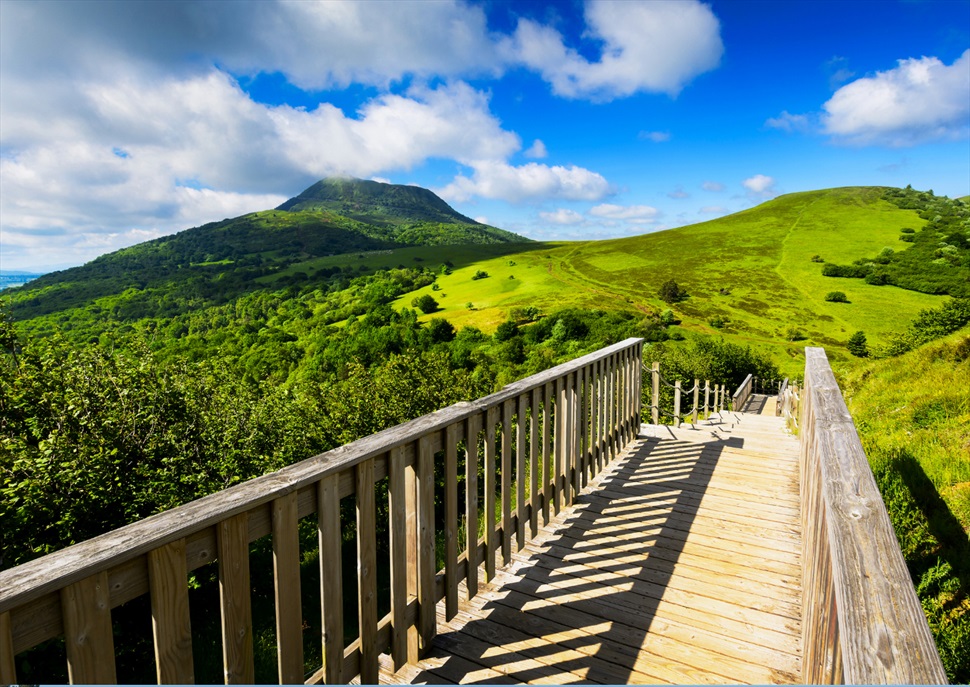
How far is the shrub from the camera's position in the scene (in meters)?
47.7

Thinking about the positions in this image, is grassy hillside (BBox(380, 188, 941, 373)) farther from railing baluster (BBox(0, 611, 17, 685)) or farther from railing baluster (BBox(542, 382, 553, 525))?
railing baluster (BBox(0, 611, 17, 685))

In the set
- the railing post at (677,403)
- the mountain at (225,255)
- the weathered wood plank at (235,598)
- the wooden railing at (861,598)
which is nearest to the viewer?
the wooden railing at (861,598)

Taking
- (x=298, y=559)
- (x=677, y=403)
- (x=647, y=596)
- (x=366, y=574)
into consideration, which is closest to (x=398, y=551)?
(x=366, y=574)

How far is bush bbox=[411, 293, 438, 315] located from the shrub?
166 feet

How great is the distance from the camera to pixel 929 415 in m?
5.82

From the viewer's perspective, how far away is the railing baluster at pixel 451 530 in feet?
8.25

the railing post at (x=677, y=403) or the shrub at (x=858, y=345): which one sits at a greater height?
the railing post at (x=677, y=403)

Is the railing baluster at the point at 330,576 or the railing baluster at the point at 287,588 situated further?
the railing baluster at the point at 330,576

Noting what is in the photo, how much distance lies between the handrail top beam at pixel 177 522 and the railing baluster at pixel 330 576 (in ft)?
0.30

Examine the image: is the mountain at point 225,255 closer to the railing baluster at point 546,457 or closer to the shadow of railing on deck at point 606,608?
the railing baluster at point 546,457

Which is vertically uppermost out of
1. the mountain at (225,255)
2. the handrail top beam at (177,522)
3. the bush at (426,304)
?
the mountain at (225,255)

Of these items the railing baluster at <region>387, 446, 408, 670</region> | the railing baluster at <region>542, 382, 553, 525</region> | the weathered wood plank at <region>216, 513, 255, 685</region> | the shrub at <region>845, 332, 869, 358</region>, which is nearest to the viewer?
the weathered wood plank at <region>216, 513, 255, 685</region>

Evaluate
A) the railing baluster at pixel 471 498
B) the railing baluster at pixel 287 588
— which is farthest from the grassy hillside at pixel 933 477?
the railing baluster at pixel 287 588

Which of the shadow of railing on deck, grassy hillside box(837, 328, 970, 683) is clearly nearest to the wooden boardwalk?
the shadow of railing on deck
